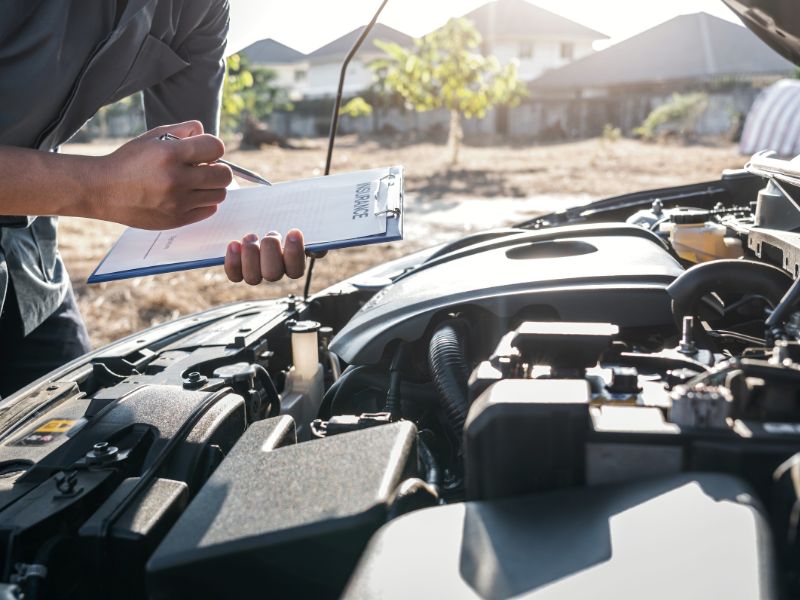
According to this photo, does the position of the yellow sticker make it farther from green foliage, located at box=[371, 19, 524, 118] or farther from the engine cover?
green foliage, located at box=[371, 19, 524, 118]

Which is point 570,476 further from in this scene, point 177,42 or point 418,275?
point 177,42

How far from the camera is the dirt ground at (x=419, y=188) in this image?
5.40 metres

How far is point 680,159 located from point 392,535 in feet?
48.9

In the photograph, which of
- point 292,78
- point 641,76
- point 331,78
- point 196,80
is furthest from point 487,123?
point 196,80

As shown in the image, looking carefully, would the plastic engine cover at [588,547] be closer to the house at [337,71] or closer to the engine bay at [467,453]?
the engine bay at [467,453]

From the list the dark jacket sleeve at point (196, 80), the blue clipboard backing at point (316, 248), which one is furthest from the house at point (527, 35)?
the blue clipboard backing at point (316, 248)

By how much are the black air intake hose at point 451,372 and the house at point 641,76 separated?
2294 cm

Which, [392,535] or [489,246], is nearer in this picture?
[392,535]

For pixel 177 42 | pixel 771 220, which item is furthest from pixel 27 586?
pixel 177 42

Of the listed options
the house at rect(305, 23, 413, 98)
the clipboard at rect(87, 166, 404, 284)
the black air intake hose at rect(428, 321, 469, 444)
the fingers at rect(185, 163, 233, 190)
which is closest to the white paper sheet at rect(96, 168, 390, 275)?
the clipboard at rect(87, 166, 404, 284)

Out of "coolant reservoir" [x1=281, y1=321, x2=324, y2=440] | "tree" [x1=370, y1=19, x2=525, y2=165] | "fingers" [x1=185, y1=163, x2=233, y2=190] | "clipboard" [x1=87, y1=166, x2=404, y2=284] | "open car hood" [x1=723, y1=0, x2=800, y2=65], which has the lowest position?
"coolant reservoir" [x1=281, y1=321, x2=324, y2=440]

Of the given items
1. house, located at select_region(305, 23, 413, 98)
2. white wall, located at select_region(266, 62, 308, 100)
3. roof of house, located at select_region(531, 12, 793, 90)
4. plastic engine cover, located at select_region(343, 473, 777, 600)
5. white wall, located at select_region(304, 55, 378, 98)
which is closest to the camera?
plastic engine cover, located at select_region(343, 473, 777, 600)

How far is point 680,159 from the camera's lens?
47.3ft

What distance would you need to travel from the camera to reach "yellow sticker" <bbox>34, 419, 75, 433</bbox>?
1.09m
